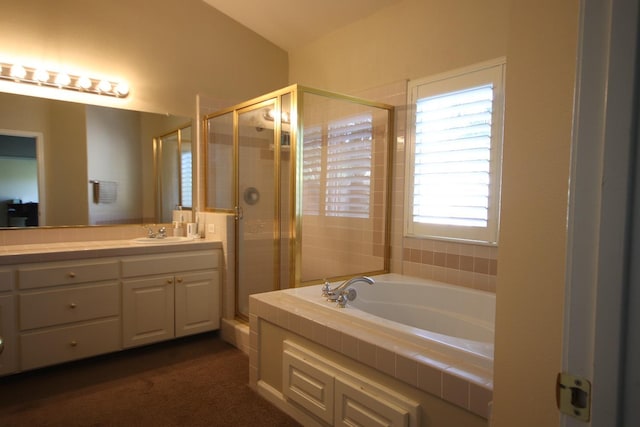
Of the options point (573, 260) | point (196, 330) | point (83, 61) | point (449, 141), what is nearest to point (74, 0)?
point (83, 61)

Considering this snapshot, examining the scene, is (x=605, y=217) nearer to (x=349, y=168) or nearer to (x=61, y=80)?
(x=349, y=168)

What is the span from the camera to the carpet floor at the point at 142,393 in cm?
203

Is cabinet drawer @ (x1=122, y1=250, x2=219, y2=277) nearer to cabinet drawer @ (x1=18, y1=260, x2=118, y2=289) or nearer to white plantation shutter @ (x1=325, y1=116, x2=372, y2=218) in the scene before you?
cabinet drawer @ (x1=18, y1=260, x2=118, y2=289)

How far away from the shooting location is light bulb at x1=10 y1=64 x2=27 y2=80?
263 cm

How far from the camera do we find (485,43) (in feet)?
8.04

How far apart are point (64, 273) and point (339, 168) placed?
212 centimetres

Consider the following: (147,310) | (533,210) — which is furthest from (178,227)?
(533,210)

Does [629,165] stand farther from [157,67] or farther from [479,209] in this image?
[157,67]

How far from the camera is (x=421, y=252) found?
2.87 metres

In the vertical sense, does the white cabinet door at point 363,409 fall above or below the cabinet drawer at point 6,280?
below

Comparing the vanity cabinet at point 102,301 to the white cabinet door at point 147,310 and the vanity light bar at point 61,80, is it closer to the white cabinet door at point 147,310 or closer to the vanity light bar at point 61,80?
the white cabinet door at point 147,310

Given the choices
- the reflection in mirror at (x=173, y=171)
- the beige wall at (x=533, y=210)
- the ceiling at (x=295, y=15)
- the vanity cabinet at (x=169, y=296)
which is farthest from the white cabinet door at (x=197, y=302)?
the beige wall at (x=533, y=210)

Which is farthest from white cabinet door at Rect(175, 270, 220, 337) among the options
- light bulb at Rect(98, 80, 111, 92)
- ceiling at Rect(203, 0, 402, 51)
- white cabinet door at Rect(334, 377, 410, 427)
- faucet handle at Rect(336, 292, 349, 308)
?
ceiling at Rect(203, 0, 402, 51)

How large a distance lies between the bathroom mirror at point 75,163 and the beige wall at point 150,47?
153 mm
